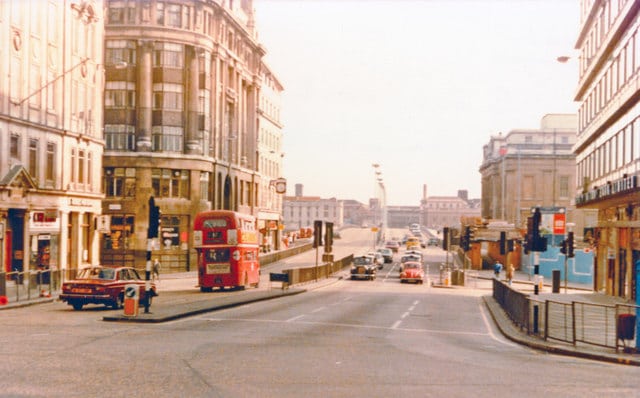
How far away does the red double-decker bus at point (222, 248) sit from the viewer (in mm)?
43656

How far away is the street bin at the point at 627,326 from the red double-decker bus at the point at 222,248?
2570 cm

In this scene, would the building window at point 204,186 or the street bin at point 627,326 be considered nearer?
the street bin at point 627,326

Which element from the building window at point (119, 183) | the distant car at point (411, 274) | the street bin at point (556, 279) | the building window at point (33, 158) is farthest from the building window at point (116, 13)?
the street bin at point (556, 279)

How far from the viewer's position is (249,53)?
300 feet

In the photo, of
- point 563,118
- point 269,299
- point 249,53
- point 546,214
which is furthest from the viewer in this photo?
point 563,118

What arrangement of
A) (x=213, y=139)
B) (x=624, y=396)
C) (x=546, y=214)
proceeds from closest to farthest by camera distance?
1. (x=624, y=396)
2. (x=546, y=214)
3. (x=213, y=139)

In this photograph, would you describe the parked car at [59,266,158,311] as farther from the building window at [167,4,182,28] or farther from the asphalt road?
the building window at [167,4,182,28]

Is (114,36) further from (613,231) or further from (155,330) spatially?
(155,330)

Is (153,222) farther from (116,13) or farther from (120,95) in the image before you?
(116,13)

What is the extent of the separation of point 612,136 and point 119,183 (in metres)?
40.1

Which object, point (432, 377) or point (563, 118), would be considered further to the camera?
point (563, 118)

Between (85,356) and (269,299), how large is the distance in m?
23.2

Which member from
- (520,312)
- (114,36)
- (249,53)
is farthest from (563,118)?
(520,312)

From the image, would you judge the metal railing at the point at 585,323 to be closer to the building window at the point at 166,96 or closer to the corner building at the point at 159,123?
the corner building at the point at 159,123
